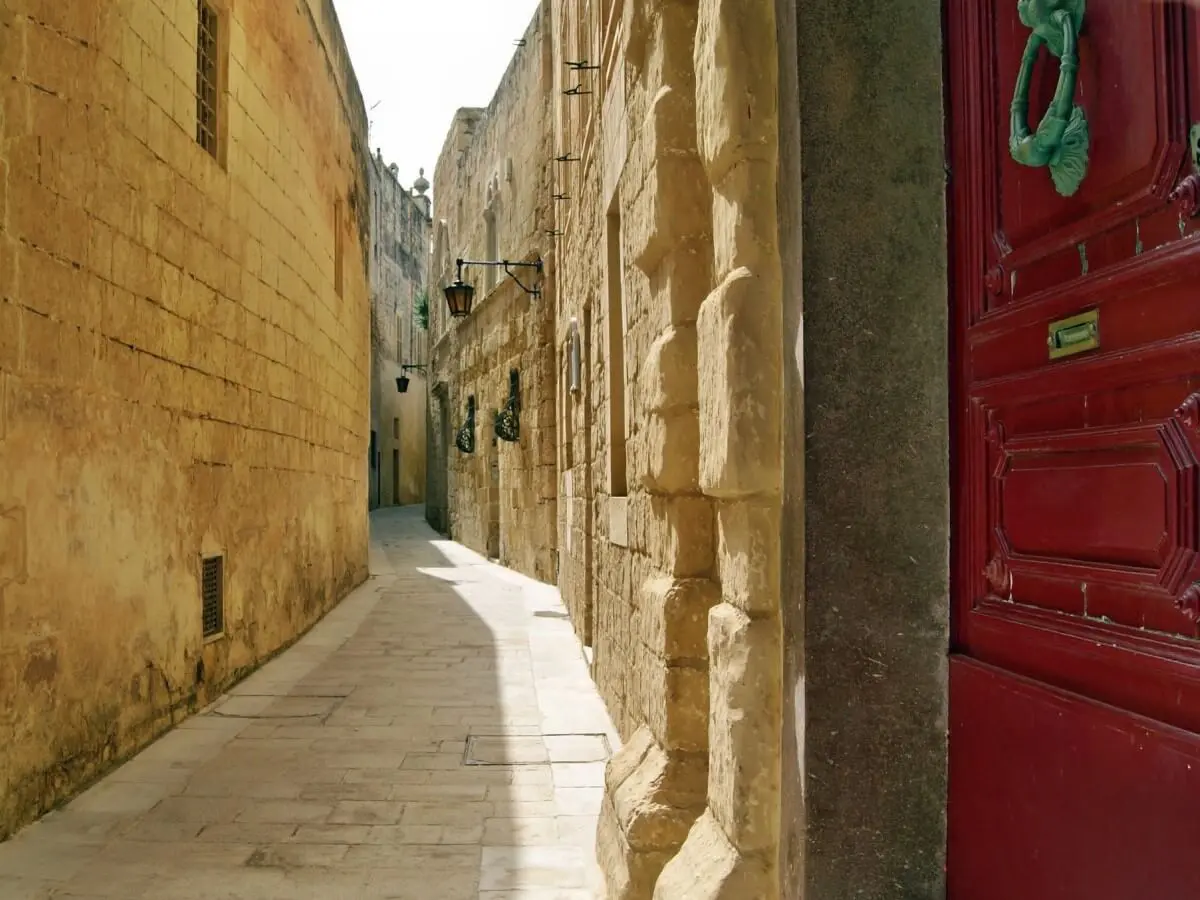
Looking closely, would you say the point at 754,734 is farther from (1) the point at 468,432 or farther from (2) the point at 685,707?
(1) the point at 468,432

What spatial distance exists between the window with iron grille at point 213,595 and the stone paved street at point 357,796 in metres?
0.46

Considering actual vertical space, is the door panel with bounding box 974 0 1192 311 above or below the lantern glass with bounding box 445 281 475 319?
below

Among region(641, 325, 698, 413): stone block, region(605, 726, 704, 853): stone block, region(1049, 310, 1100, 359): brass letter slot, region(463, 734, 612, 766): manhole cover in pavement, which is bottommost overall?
region(463, 734, 612, 766): manhole cover in pavement

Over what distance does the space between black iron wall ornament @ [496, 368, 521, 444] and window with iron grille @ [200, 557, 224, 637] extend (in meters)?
7.39

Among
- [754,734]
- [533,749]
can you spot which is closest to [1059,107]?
[754,734]

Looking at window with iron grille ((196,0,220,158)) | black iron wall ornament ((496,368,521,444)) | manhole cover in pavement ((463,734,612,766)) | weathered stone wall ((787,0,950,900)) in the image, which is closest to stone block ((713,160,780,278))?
weathered stone wall ((787,0,950,900))

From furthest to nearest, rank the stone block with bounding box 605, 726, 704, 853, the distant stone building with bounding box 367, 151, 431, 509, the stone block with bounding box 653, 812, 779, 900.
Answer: the distant stone building with bounding box 367, 151, 431, 509 < the stone block with bounding box 605, 726, 704, 853 < the stone block with bounding box 653, 812, 779, 900

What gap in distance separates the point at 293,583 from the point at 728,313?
6773 millimetres

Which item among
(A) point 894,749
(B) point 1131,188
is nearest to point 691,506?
(A) point 894,749

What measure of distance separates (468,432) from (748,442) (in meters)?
15.7

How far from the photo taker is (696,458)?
115 inches

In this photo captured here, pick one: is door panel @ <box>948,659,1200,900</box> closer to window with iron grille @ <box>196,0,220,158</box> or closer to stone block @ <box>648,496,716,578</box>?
stone block @ <box>648,496,716,578</box>

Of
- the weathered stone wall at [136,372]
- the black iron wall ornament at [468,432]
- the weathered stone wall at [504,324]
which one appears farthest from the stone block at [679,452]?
the black iron wall ornament at [468,432]

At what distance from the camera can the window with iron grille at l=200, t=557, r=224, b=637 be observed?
5.87m
